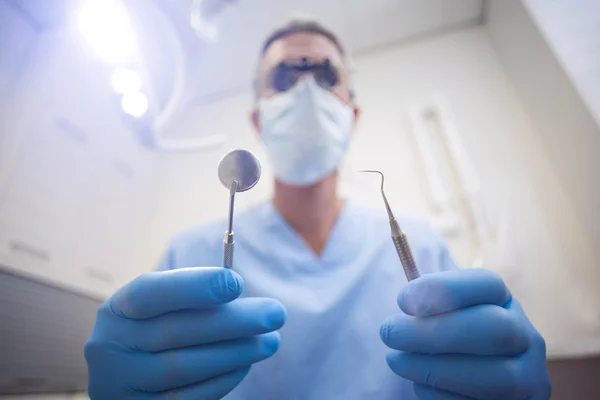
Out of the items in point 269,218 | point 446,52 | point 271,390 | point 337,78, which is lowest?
point 271,390

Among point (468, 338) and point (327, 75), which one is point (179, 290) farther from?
point (327, 75)

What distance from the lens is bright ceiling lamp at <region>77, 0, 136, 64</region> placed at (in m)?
0.45

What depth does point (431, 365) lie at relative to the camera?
0.36 meters

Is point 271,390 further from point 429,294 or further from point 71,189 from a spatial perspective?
point 71,189

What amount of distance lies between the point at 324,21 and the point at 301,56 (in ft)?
2.07

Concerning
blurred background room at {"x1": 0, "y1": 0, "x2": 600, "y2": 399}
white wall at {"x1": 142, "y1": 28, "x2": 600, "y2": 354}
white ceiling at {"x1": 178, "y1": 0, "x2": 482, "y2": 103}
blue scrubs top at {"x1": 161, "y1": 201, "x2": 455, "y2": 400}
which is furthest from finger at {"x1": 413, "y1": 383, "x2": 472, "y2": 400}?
white ceiling at {"x1": 178, "y1": 0, "x2": 482, "y2": 103}

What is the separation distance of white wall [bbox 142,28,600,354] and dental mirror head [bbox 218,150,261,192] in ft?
1.65

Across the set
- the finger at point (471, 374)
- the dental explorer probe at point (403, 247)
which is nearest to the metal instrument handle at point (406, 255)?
the dental explorer probe at point (403, 247)

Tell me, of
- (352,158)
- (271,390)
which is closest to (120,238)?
(271,390)

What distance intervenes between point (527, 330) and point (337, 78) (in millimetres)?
668

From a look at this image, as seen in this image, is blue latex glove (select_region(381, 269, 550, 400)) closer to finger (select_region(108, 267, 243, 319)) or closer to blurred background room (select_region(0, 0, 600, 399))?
finger (select_region(108, 267, 243, 319))

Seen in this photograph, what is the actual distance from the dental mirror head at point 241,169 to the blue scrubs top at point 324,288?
37cm

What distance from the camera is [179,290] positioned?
324 mm

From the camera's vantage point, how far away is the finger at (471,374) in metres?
0.33
